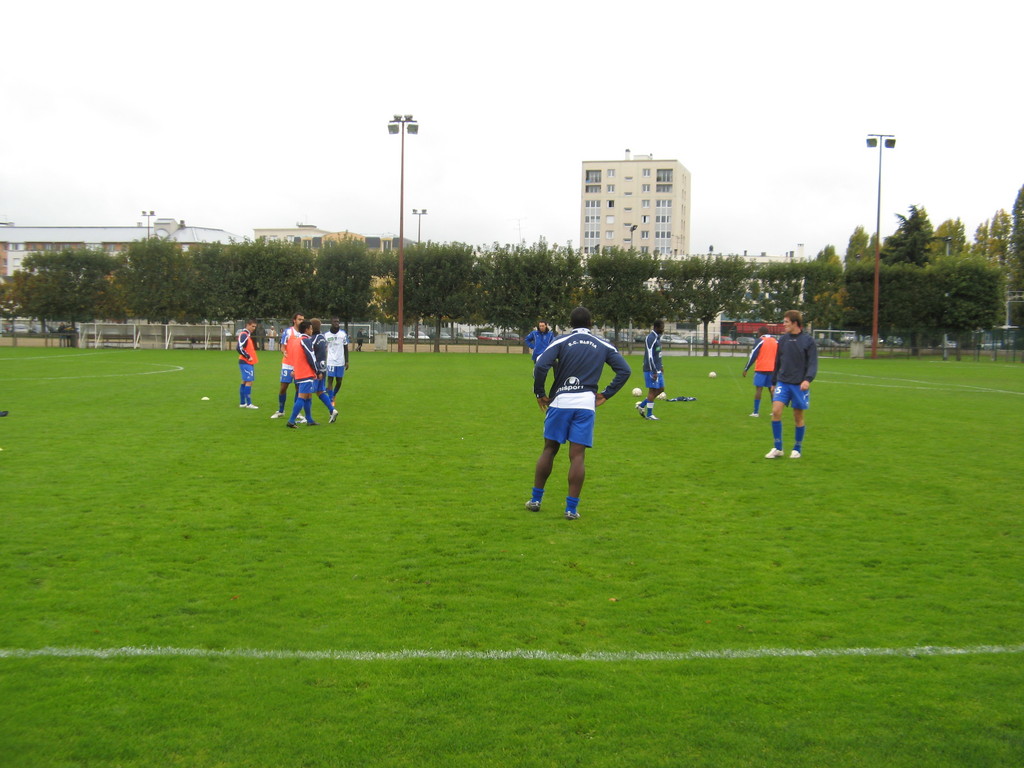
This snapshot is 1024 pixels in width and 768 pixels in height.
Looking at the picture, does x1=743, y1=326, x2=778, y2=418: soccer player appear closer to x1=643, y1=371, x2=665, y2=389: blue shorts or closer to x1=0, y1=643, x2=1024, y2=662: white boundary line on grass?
x1=643, y1=371, x2=665, y2=389: blue shorts

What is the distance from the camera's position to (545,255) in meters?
55.9

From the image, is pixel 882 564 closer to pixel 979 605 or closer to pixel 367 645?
pixel 979 605

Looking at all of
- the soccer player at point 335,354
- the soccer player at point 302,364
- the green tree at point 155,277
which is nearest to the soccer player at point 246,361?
the soccer player at point 335,354

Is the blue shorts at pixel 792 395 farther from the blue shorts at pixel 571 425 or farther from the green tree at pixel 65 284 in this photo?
the green tree at pixel 65 284

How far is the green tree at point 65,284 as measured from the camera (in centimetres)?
5656

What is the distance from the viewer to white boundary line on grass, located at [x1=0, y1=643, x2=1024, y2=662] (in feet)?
14.8

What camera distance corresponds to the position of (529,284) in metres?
55.9

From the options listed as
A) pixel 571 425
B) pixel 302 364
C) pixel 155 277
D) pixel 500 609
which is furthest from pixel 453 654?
pixel 155 277

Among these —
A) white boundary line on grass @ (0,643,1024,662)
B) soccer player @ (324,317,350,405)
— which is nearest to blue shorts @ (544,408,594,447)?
white boundary line on grass @ (0,643,1024,662)

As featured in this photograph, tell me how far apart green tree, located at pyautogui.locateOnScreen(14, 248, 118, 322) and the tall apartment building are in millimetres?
72210

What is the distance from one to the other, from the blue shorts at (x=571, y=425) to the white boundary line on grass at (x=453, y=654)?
3.28 m

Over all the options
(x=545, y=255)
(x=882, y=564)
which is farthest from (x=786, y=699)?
(x=545, y=255)

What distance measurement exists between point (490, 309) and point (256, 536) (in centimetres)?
5027

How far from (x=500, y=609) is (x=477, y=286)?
5267cm
